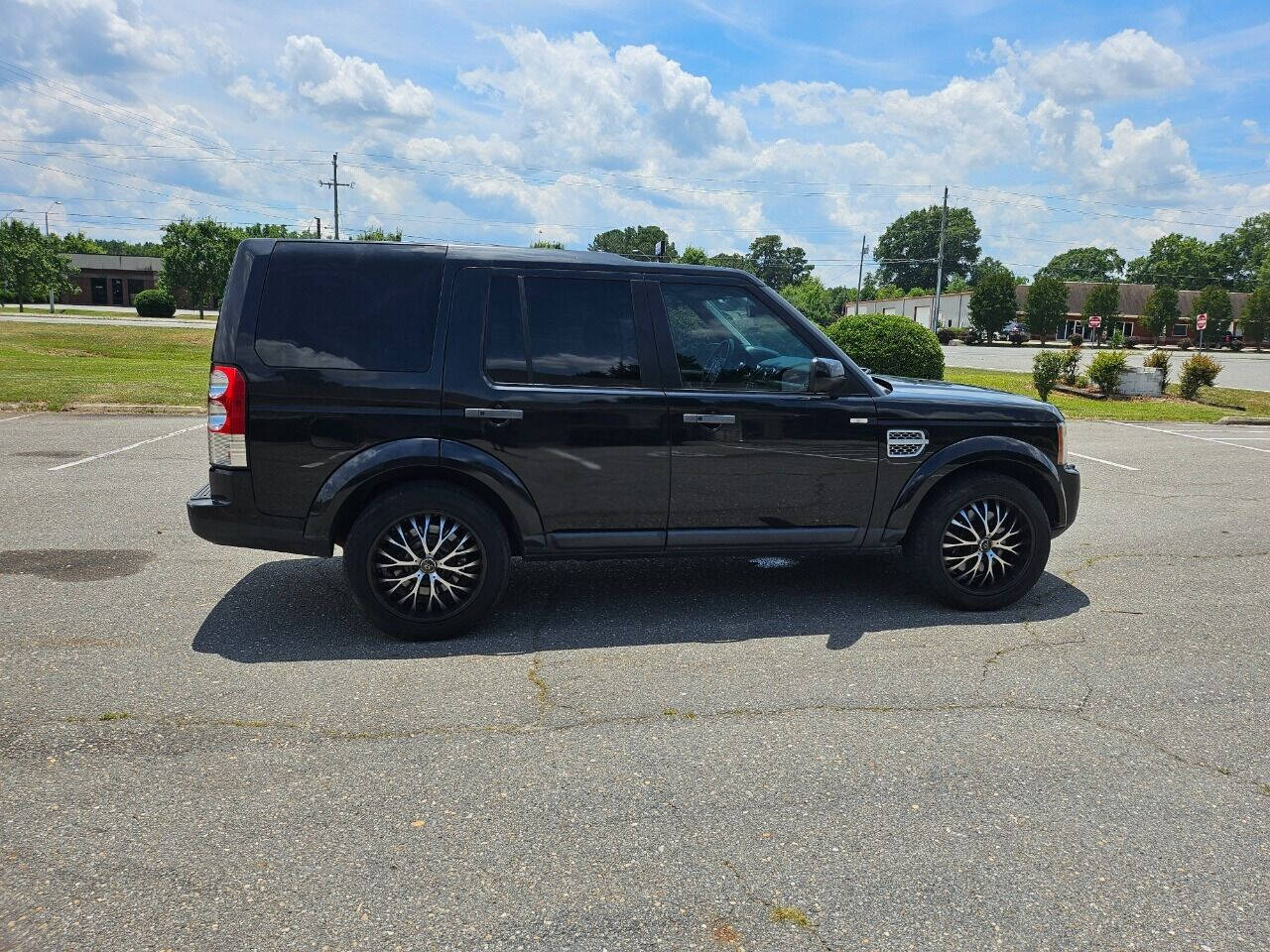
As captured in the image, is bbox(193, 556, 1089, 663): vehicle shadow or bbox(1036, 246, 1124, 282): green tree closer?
bbox(193, 556, 1089, 663): vehicle shadow

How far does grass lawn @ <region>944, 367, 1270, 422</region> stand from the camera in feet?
60.7

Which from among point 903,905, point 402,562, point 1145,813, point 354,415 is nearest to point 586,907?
point 903,905

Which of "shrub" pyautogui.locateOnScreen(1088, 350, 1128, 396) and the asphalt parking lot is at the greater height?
"shrub" pyautogui.locateOnScreen(1088, 350, 1128, 396)

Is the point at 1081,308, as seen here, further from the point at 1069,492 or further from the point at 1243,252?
the point at 1069,492

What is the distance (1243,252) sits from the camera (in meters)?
129

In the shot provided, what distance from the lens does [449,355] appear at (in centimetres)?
466

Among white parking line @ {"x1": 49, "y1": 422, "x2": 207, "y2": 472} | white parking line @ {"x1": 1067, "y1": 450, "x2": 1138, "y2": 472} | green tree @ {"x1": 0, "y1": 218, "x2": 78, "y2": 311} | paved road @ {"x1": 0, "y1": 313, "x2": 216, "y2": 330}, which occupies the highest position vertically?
green tree @ {"x1": 0, "y1": 218, "x2": 78, "y2": 311}

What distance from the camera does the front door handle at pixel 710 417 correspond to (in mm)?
4840

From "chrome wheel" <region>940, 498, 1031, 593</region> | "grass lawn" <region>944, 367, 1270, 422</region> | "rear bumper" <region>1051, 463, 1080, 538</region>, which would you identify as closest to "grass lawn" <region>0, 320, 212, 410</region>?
"chrome wheel" <region>940, 498, 1031, 593</region>

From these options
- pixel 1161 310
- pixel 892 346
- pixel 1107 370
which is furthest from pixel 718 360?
pixel 1161 310

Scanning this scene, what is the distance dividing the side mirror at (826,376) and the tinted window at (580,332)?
38.5 inches

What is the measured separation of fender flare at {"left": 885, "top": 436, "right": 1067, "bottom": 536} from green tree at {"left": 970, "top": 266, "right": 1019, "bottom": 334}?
7855 centimetres

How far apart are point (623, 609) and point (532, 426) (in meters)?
1.31

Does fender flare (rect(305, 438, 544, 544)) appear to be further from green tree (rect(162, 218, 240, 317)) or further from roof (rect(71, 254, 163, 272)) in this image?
roof (rect(71, 254, 163, 272))
